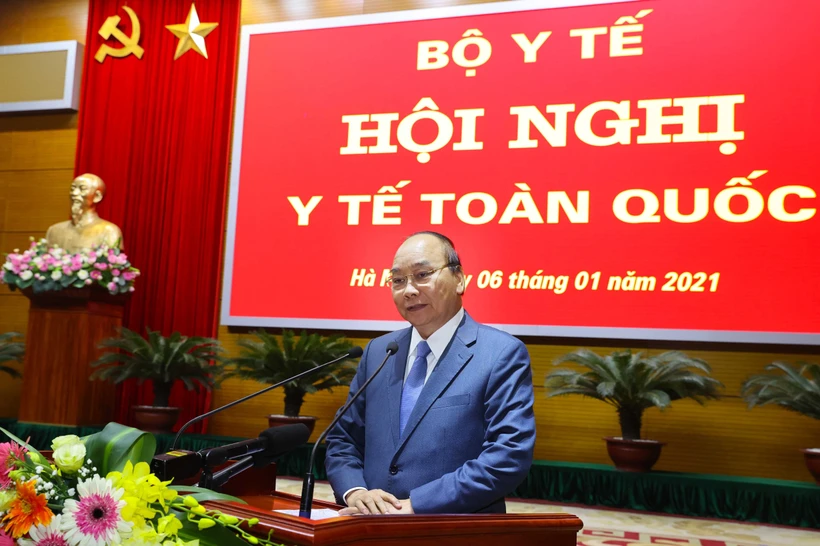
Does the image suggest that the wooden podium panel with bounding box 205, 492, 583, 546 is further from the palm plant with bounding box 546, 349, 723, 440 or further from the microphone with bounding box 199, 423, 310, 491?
the palm plant with bounding box 546, 349, 723, 440

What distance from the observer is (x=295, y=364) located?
624 cm

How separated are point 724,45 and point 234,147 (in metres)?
4.06

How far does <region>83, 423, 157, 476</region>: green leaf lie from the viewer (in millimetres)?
997

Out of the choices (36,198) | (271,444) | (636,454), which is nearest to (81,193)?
(36,198)

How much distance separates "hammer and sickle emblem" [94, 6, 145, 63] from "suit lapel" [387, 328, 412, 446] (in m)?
6.54

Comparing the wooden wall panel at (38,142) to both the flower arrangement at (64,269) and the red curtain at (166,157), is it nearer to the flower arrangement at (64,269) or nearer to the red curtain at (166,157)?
Result: the red curtain at (166,157)

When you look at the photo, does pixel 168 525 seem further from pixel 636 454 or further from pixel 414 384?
pixel 636 454

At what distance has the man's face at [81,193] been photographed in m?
6.84

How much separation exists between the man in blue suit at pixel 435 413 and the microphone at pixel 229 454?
25cm

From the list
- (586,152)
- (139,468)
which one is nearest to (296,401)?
(586,152)

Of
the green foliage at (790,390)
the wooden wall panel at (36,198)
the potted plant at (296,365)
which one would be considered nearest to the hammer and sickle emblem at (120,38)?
the wooden wall panel at (36,198)

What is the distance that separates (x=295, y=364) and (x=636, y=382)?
2.50 m

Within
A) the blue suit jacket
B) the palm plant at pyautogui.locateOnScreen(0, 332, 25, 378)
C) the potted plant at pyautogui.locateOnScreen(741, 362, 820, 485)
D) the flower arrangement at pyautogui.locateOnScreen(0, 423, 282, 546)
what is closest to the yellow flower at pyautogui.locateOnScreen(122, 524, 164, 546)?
the flower arrangement at pyautogui.locateOnScreen(0, 423, 282, 546)

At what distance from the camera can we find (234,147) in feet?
23.7
